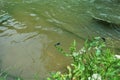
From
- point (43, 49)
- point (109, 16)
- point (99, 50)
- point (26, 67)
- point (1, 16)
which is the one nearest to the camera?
point (99, 50)

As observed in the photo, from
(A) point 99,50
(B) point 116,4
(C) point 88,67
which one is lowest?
(B) point 116,4

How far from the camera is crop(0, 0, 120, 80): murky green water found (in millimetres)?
3727

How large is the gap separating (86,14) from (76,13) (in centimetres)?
23

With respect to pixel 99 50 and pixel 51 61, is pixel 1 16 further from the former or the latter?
pixel 99 50

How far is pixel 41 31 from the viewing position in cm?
477

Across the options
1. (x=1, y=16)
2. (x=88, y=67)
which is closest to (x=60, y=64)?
(x=88, y=67)

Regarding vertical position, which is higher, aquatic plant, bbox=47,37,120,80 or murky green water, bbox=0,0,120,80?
aquatic plant, bbox=47,37,120,80

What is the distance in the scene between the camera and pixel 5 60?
3730mm

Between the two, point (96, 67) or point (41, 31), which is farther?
point (41, 31)

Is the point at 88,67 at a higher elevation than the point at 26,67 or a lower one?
higher

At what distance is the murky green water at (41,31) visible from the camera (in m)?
3.73

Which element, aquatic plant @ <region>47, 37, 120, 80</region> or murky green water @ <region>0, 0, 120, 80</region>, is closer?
aquatic plant @ <region>47, 37, 120, 80</region>

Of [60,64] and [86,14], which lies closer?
[60,64]

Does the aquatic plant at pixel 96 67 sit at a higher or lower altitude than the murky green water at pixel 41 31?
higher
